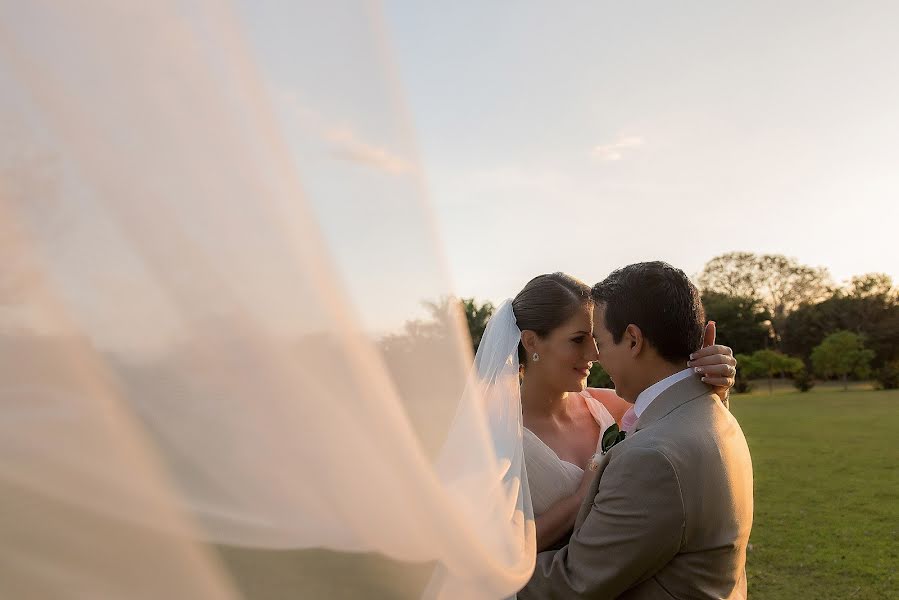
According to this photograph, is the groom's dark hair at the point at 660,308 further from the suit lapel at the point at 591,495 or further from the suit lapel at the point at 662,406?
the suit lapel at the point at 591,495

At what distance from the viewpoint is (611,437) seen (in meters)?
3.43

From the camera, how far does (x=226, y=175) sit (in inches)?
44.1

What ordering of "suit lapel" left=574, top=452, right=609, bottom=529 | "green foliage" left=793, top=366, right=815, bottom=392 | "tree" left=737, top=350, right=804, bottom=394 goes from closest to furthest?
"suit lapel" left=574, top=452, right=609, bottom=529
"green foliage" left=793, top=366, right=815, bottom=392
"tree" left=737, top=350, right=804, bottom=394

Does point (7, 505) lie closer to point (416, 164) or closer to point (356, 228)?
point (356, 228)

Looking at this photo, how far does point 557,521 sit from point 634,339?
903 mm

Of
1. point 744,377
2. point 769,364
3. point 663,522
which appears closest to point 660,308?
point 663,522

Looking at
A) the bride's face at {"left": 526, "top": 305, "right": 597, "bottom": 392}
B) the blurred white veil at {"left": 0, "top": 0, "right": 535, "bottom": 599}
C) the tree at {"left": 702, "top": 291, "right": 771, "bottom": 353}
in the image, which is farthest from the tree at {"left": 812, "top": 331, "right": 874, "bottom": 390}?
the blurred white veil at {"left": 0, "top": 0, "right": 535, "bottom": 599}

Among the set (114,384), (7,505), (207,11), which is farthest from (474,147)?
(7,505)

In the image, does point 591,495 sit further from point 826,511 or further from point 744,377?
point 744,377

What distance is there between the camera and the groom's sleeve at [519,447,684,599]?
220 centimetres

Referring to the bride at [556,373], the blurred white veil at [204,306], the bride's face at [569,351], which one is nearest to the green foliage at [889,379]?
the bride at [556,373]

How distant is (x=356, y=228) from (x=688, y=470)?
4.74 ft

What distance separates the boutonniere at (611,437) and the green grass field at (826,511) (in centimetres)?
515

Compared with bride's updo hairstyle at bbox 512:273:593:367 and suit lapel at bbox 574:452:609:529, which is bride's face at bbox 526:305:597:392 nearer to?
bride's updo hairstyle at bbox 512:273:593:367
